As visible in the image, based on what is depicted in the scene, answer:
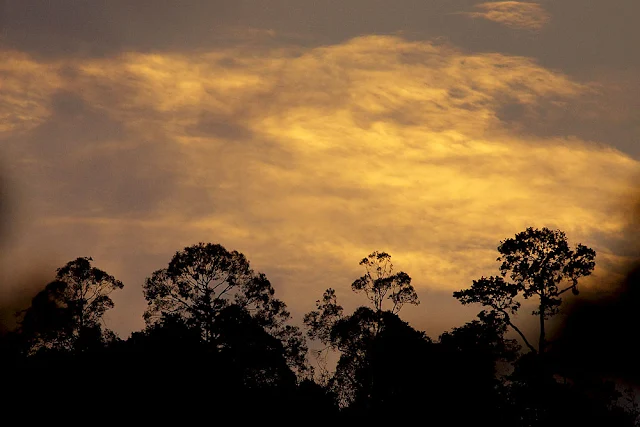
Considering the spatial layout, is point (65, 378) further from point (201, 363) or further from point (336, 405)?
point (336, 405)

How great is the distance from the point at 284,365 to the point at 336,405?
6454 millimetres

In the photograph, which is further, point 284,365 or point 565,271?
point 284,365

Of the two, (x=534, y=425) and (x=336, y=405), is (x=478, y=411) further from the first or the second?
(x=336, y=405)

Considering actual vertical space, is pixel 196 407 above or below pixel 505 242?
below

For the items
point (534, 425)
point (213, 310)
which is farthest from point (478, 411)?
point (213, 310)

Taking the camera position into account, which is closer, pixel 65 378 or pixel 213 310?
pixel 65 378

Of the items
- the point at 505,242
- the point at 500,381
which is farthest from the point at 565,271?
the point at 500,381

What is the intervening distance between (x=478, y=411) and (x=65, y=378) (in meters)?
31.3

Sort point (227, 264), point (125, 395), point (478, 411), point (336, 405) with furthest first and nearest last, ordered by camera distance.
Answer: point (227, 264) → point (336, 405) → point (478, 411) → point (125, 395)

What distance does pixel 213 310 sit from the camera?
92500 mm


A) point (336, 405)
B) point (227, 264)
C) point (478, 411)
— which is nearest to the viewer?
point (478, 411)

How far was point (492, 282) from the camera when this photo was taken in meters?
74.2

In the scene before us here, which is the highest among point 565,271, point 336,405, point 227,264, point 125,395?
point 227,264

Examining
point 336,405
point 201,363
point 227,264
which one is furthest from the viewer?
point 227,264
